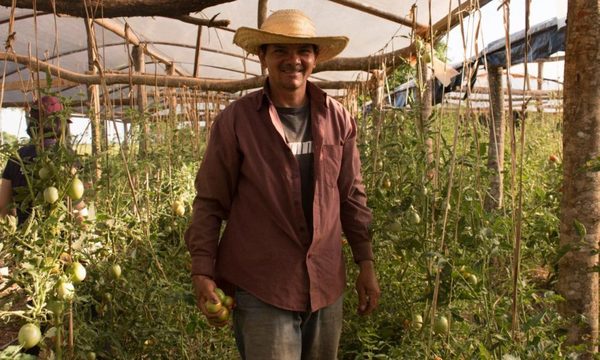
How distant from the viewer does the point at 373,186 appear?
2527 mm

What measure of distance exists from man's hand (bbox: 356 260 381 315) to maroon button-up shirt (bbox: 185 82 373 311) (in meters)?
0.12

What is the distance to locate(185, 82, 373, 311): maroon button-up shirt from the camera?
1.56 m

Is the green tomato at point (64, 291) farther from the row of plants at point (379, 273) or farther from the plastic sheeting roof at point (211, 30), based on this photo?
the plastic sheeting roof at point (211, 30)

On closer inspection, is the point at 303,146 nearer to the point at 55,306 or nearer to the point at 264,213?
the point at 264,213

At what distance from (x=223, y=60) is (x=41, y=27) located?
225cm

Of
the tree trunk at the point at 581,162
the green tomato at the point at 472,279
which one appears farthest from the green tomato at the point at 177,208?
the tree trunk at the point at 581,162

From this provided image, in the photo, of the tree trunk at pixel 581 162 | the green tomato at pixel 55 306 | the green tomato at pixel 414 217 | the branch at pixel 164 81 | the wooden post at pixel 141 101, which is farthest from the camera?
the branch at pixel 164 81

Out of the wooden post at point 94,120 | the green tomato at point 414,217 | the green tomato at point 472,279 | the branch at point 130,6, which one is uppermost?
the branch at point 130,6

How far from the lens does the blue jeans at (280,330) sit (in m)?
1.51

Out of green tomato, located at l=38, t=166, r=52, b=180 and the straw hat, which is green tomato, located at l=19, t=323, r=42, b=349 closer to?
green tomato, located at l=38, t=166, r=52, b=180

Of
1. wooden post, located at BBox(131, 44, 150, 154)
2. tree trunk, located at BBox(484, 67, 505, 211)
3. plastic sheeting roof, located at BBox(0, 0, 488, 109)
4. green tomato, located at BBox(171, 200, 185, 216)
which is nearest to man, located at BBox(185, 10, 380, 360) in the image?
green tomato, located at BBox(171, 200, 185, 216)

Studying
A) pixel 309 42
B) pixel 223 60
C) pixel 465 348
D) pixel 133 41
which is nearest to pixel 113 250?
pixel 309 42

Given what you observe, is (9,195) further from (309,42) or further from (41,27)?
(41,27)

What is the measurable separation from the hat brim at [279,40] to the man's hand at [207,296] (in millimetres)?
686
